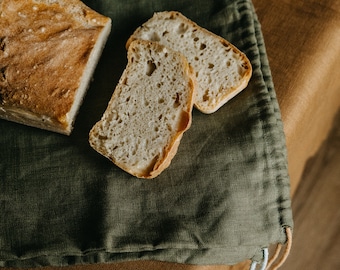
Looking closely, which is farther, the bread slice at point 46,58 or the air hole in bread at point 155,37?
the air hole in bread at point 155,37

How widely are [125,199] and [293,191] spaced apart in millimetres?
769

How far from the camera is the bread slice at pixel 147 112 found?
113cm

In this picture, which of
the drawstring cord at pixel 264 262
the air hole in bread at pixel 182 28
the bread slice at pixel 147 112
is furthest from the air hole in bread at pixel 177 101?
the drawstring cord at pixel 264 262

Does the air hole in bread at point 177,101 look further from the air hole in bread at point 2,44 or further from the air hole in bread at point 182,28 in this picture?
the air hole in bread at point 2,44

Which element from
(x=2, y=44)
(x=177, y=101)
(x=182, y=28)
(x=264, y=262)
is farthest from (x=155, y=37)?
(x=264, y=262)

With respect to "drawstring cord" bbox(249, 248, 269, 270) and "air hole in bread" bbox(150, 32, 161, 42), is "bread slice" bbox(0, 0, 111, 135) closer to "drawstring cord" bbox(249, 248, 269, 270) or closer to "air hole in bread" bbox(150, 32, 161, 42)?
"air hole in bread" bbox(150, 32, 161, 42)

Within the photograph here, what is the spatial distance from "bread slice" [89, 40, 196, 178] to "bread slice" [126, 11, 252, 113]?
6 centimetres

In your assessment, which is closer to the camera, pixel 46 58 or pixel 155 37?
pixel 46 58

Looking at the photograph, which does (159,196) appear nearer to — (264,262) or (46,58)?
(264,262)

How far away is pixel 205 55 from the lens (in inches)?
48.7

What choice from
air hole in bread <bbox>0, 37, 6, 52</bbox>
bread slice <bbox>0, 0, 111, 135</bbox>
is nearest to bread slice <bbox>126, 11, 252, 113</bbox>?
bread slice <bbox>0, 0, 111, 135</bbox>

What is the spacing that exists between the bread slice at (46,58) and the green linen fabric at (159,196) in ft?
0.28

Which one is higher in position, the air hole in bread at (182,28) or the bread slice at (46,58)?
the air hole in bread at (182,28)

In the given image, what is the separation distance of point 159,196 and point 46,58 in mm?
455
